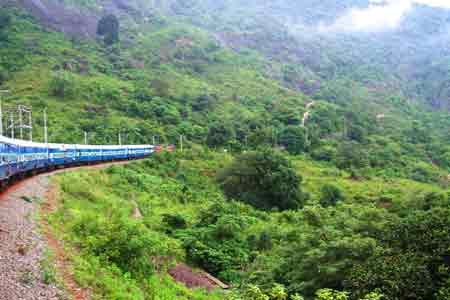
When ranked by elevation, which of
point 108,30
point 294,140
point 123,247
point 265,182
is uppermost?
point 108,30

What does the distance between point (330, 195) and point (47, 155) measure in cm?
2630

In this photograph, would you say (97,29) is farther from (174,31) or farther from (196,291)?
(196,291)

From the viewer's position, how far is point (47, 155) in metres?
32.5

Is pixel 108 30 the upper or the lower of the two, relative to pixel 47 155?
upper

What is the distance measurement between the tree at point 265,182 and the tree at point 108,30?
3286 inches

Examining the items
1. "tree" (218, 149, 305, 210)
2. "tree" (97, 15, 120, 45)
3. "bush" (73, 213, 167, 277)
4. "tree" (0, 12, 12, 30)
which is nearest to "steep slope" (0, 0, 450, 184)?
"tree" (0, 12, 12, 30)

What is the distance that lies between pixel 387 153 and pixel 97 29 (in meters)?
81.4

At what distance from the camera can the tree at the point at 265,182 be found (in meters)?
43.8

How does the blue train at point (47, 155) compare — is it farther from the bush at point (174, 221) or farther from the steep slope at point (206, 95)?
the steep slope at point (206, 95)

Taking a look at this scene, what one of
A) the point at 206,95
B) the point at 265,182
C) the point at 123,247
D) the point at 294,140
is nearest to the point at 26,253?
the point at 123,247

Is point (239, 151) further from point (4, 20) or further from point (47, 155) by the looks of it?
point (4, 20)

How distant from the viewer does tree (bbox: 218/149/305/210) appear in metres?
43.8

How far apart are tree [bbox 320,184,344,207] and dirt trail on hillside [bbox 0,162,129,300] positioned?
31.0 m

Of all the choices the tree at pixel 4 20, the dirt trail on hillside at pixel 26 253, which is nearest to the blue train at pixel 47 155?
the dirt trail on hillside at pixel 26 253
